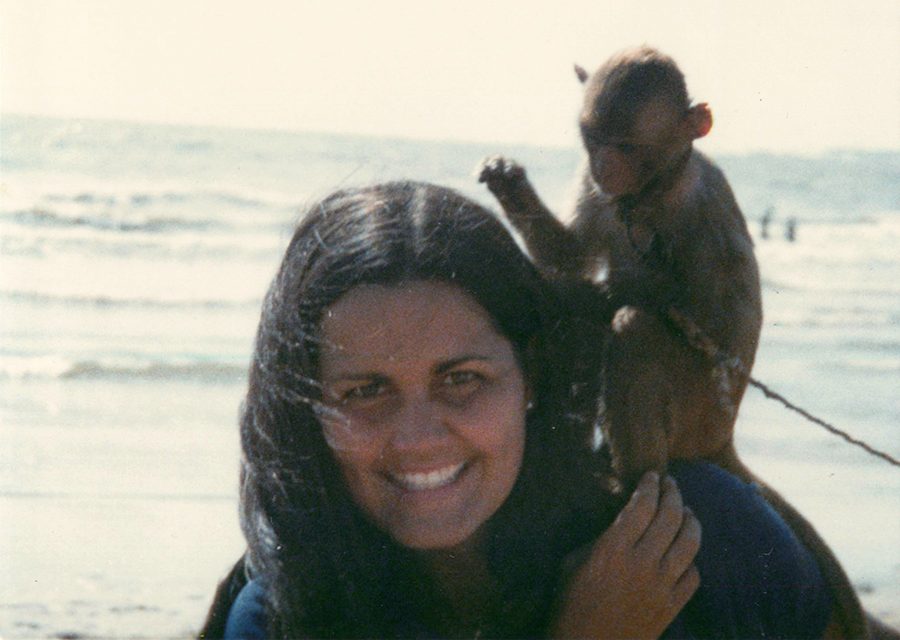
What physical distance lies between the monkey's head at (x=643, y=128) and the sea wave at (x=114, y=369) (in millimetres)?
3380

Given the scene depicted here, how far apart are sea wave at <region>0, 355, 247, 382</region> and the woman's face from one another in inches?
162

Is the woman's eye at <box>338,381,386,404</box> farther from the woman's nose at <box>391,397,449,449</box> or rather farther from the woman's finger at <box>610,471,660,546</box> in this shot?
the woman's finger at <box>610,471,660,546</box>

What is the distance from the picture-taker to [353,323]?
1.71 metres

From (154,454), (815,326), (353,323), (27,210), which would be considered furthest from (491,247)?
(27,210)

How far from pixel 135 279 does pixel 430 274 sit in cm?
600

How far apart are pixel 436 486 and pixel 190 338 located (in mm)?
4902

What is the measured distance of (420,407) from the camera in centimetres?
168

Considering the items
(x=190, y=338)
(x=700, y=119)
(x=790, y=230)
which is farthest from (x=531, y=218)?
(x=790, y=230)

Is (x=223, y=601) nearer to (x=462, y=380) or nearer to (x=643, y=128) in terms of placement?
(x=462, y=380)

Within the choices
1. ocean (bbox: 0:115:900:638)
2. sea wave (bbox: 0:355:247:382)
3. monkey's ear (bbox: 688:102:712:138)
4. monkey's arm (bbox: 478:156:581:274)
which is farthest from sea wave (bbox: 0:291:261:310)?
monkey's ear (bbox: 688:102:712:138)

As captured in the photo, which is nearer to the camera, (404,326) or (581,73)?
(404,326)

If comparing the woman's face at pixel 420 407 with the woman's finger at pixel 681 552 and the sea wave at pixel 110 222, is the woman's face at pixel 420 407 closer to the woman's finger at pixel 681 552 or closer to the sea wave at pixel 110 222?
the woman's finger at pixel 681 552

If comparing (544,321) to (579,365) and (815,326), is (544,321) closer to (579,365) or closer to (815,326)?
(579,365)

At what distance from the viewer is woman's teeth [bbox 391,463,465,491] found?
67.4 inches
